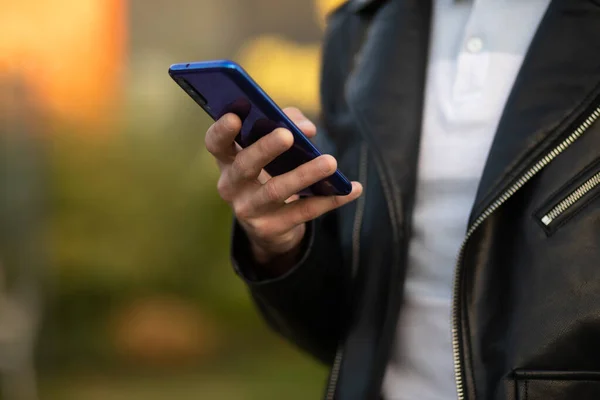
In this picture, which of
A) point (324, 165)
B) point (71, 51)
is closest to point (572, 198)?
point (324, 165)

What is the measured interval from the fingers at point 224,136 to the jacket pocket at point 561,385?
1.31 ft

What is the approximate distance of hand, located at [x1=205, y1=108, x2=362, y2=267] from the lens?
28.8 inches

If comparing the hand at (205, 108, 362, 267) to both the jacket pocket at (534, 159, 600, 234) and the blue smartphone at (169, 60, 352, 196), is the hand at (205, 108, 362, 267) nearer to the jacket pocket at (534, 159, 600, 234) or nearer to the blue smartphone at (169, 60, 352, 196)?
the blue smartphone at (169, 60, 352, 196)

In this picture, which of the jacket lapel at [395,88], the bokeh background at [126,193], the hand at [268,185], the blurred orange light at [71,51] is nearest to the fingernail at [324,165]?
the hand at [268,185]

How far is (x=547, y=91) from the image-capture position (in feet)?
2.66

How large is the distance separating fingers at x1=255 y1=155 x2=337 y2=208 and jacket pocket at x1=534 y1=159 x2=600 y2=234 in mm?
245

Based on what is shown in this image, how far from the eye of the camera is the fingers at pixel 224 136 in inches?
29.2

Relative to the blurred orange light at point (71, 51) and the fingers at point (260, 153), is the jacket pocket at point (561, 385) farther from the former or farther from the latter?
the blurred orange light at point (71, 51)

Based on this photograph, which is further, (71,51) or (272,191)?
(71,51)

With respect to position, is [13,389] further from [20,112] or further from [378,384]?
[378,384]

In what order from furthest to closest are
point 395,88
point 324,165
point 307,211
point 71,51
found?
point 71,51, point 395,88, point 307,211, point 324,165

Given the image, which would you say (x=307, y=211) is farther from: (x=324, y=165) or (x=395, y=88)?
(x=395, y=88)

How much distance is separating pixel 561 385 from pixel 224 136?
45 cm

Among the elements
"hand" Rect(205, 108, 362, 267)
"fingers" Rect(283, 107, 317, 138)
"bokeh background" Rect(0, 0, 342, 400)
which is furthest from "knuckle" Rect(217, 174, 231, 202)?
"bokeh background" Rect(0, 0, 342, 400)
